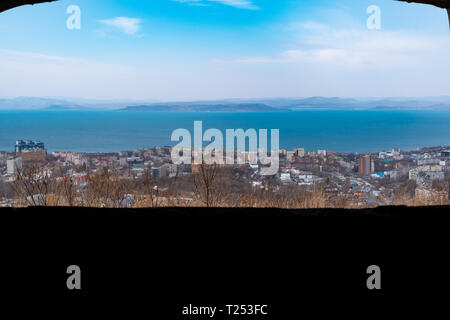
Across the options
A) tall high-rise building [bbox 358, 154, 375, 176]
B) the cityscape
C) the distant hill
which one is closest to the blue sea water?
the distant hill

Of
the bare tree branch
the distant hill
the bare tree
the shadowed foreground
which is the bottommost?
the shadowed foreground

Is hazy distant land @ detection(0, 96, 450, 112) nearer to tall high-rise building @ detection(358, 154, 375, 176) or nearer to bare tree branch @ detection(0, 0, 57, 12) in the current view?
tall high-rise building @ detection(358, 154, 375, 176)

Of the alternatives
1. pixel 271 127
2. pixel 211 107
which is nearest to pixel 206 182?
pixel 271 127

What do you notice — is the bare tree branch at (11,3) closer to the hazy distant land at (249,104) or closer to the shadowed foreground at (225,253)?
the shadowed foreground at (225,253)

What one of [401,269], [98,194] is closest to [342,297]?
[401,269]

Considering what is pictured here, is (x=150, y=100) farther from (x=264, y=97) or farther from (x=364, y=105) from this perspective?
(x=364, y=105)

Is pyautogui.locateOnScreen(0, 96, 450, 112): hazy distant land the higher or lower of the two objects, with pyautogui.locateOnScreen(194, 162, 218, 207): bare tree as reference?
higher
